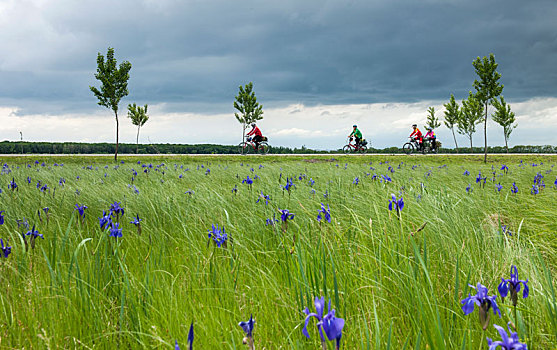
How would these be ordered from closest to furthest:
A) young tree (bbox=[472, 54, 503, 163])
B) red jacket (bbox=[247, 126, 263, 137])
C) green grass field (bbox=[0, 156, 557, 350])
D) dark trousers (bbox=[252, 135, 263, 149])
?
green grass field (bbox=[0, 156, 557, 350]), young tree (bbox=[472, 54, 503, 163]), red jacket (bbox=[247, 126, 263, 137]), dark trousers (bbox=[252, 135, 263, 149])

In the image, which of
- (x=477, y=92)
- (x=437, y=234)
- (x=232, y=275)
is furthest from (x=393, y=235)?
(x=477, y=92)

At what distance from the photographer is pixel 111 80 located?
22.4 m

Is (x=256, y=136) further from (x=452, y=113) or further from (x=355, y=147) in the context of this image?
(x=452, y=113)

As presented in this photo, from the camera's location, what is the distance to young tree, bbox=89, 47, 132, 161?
73.4 ft

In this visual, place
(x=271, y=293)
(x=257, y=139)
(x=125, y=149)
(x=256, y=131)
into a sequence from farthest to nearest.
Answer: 1. (x=125, y=149)
2. (x=257, y=139)
3. (x=256, y=131)
4. (x=271, y=293)

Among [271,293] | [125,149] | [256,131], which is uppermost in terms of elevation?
[256,131]

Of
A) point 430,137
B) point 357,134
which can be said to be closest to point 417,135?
point 430,137

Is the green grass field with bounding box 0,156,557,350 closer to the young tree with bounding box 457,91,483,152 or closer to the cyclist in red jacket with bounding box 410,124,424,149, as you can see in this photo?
the cyclist in red jacket with bounding box 410,124,424,149

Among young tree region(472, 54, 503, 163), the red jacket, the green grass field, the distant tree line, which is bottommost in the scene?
the green grass field

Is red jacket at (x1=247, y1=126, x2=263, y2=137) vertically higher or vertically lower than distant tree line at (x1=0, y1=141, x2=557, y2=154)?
higher

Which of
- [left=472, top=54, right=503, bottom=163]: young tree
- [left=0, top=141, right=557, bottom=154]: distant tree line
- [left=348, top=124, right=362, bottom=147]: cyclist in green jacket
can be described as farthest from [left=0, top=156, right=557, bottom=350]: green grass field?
[left=0, top=141, right=557, bottom=154]: distant tree line

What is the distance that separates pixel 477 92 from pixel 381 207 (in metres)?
20.2

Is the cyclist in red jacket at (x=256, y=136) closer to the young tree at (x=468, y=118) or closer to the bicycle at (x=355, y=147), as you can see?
the bicycle at (x=355, y=147)

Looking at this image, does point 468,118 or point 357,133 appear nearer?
point 357,133
